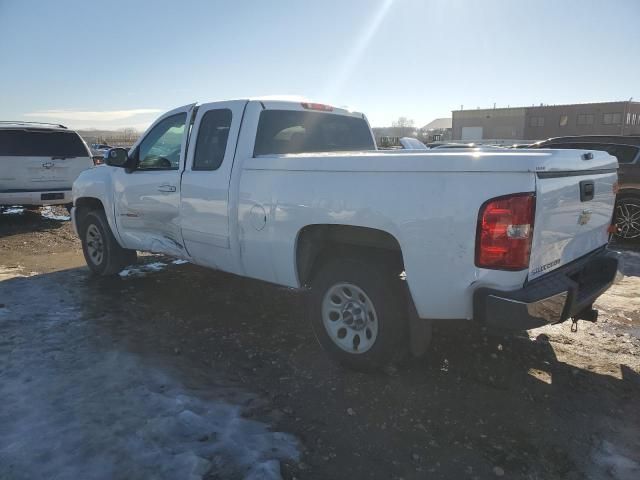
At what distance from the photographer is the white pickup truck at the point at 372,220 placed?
269 centimetres

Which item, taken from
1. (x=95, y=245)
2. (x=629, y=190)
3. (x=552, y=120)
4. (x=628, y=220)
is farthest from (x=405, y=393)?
(x=552, y=120)

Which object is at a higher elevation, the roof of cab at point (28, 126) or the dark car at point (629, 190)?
the roof of cab at point (28, 126)

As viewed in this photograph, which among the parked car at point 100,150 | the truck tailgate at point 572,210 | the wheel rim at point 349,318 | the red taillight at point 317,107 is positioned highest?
the red taillight at point 317,107

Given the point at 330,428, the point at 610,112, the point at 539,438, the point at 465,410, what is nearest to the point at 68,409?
the point at 330,428

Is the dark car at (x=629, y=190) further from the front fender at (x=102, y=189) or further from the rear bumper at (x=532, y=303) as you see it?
the front fender at (x=102, y=189)

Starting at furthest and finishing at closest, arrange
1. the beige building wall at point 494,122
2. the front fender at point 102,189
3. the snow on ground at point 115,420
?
the beige building wall at point 494,122, the front fender at point 102,189, the snow on ground at point 115,420

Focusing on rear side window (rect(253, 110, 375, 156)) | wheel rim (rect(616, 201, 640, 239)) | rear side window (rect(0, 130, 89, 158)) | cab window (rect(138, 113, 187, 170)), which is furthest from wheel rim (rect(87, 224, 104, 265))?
wheel rim (rect(616, 201, 640, 239))

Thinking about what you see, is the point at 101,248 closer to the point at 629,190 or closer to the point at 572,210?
the point at 572,210

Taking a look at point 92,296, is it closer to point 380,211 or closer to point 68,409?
point 68,409

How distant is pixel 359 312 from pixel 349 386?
519mm

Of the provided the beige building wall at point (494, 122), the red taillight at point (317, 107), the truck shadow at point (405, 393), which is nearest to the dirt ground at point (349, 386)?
the truck shadow at point (405, 393)

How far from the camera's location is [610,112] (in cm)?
5888

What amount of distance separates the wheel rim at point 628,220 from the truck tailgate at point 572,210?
5006 mm

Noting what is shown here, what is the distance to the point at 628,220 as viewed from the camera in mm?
7895
